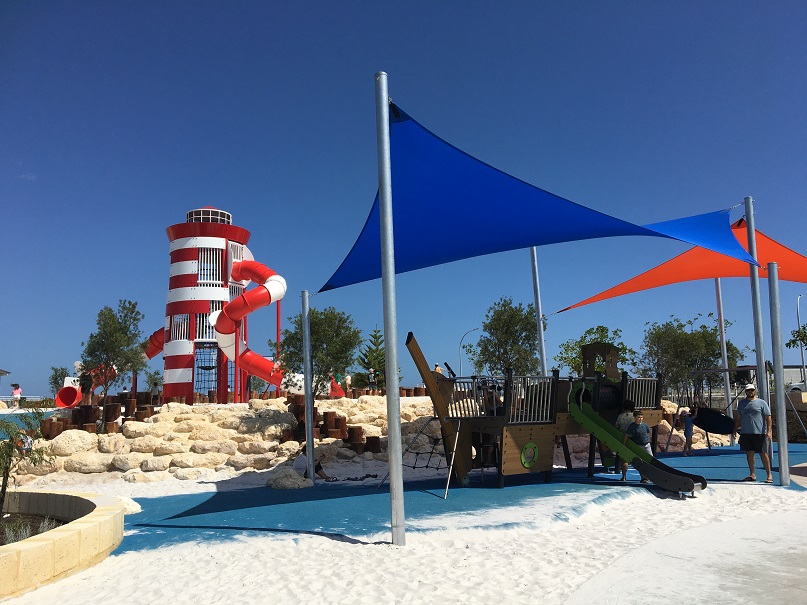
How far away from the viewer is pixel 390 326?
20.3ft

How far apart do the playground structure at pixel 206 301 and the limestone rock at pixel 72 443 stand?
12.9 metres

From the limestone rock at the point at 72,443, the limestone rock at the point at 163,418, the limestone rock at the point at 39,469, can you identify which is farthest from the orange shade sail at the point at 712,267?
the limestone rock at the point at 39,469

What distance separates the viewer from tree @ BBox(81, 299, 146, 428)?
21969 millimetres

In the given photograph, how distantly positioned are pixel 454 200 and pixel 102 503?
582 cm

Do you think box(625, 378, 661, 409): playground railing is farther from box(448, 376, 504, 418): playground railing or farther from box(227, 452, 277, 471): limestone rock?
box(227, 452, 277, 471): limestone rock

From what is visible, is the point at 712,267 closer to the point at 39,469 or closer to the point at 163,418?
the point at 163,418

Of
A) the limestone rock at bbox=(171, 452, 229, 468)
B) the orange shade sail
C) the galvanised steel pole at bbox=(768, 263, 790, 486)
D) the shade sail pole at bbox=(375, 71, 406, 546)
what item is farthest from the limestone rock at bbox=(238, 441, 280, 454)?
the galvanised steel pole at bbox=(768, 263, 790, 486)

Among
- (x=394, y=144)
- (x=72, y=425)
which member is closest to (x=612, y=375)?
(x=394, y=144)

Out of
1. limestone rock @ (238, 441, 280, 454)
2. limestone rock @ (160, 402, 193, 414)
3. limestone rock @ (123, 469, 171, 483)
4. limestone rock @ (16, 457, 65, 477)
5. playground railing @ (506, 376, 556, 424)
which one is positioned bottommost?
limestone rock @ (123, 469, 171, 483)

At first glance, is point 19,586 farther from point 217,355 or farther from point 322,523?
point 217,355

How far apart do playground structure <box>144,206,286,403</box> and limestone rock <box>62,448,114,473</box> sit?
13538mm

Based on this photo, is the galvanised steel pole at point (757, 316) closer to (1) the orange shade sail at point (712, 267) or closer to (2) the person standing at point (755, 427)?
(2) the person standing at point (755, 427)

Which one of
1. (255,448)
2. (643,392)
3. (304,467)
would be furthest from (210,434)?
(643,392)

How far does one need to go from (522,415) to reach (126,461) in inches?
300
